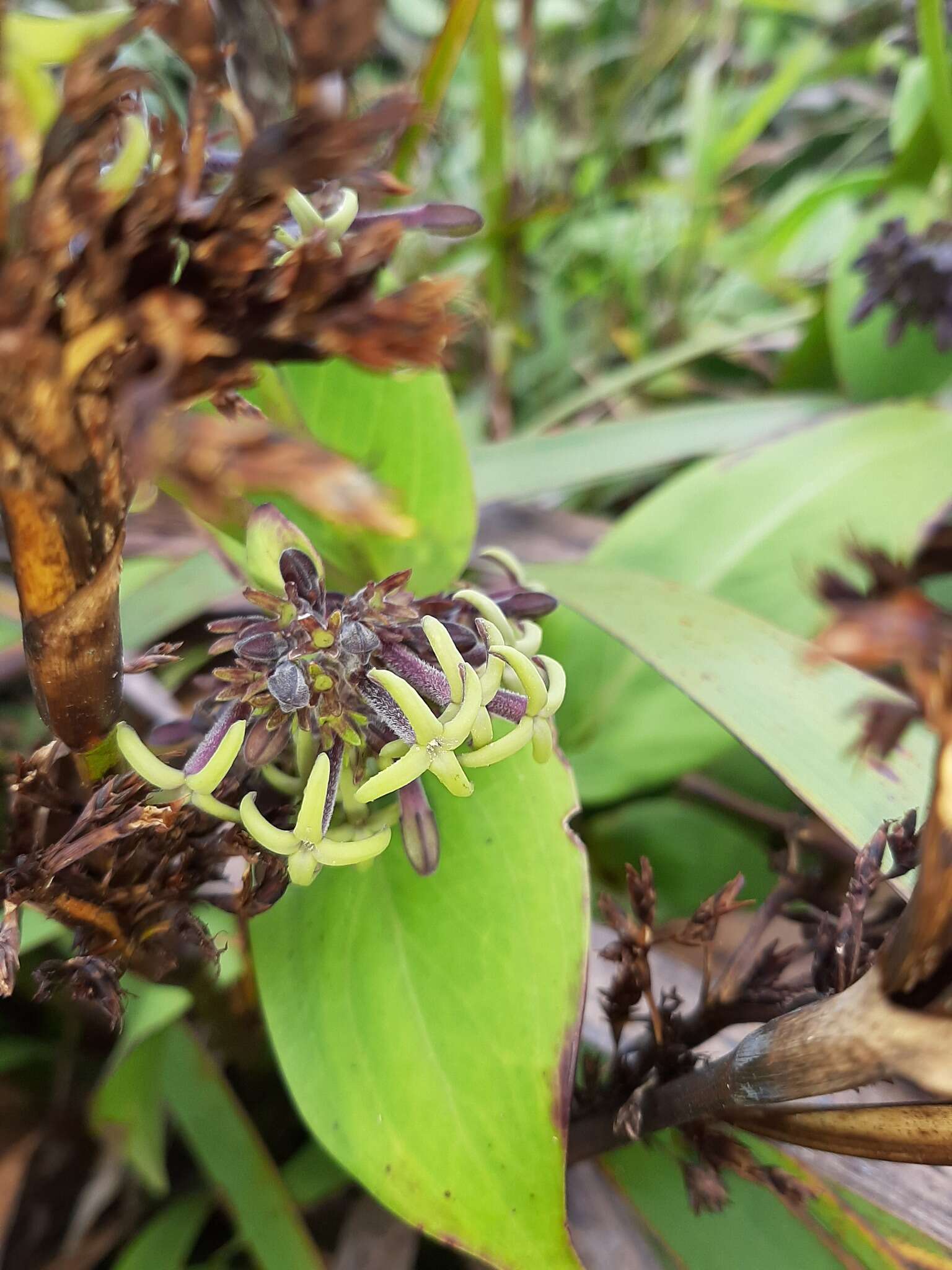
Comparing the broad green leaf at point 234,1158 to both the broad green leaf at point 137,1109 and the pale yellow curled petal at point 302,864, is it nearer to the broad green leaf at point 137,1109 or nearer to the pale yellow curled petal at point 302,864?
the broad green leaf at point 137,1109

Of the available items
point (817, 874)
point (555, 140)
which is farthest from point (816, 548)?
point (555, 140)

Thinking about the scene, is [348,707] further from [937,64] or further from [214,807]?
[937,64]

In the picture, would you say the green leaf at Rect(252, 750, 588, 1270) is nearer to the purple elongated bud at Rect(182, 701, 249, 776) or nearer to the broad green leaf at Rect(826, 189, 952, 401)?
the purple elongated bud at Rect(182, 701, 249, 776)

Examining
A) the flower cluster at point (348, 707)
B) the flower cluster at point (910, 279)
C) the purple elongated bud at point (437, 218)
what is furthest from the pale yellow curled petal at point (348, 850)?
the flower cluster at point (910, 279)

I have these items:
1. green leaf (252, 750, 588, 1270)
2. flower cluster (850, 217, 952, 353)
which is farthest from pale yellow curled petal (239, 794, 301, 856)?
flower cluster (850, 217, 952, 353)

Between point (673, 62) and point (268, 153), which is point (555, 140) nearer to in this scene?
point (673, 62)
